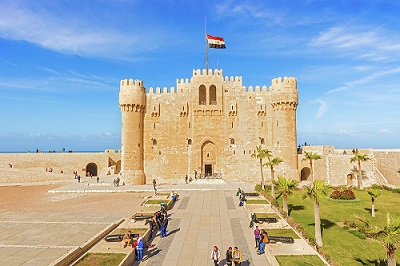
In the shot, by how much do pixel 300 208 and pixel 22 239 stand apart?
824 inches

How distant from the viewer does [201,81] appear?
41.2m

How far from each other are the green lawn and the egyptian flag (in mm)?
22317

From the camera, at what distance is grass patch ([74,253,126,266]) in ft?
42.1

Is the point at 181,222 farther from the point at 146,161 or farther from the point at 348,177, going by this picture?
the point at 348,177

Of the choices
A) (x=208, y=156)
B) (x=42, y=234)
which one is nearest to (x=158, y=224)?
(x=42, y=234)

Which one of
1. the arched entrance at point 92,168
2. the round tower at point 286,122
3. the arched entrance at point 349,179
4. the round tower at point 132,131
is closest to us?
the arched entrance at point 349,179

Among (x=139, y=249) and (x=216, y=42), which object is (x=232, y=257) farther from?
(x=216, y=42)

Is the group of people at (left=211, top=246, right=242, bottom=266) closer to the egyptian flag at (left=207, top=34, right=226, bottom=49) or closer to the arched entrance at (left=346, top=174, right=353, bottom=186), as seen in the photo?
the arched entrance at (left=346, top=174, right=353, bottom=186)

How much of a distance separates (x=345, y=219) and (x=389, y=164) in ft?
70.1

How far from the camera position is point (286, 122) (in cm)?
4028

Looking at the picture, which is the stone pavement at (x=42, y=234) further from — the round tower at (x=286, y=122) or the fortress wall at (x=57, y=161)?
the fortress wall at (x=57, y=161)

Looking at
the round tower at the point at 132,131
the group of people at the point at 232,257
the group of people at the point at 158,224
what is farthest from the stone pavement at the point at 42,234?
the round tower at the point at 132,131

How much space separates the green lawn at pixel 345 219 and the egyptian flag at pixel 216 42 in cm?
2232

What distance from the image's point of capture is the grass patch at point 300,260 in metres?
12.8
